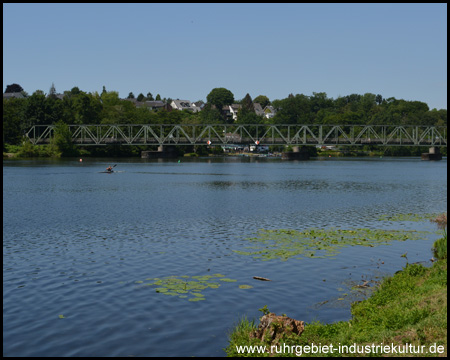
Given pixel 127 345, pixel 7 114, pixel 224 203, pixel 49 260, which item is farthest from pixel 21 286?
pixel 7 114

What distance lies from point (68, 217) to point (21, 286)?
23620mm

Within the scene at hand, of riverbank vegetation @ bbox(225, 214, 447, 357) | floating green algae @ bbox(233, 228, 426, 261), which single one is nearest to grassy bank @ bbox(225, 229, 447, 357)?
riverbank vegetation @ bbox(225, 214, 447, 357)

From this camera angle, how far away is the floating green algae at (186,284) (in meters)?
21.7

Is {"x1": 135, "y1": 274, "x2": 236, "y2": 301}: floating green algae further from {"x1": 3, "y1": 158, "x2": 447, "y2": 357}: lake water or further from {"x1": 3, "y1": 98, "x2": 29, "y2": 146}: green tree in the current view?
{"x1": 3, "y1": 98, "x2": 29, "y2": 146}: green tree

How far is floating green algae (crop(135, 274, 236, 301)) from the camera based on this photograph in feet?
71.1

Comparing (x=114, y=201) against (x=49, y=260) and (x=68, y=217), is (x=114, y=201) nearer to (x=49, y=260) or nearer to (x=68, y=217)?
(x=68, y=217)

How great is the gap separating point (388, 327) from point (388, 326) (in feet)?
0.17

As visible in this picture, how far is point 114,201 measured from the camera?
60219 millimetres

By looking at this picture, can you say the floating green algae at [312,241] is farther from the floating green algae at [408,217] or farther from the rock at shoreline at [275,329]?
the rock at shoreline at [275,329]

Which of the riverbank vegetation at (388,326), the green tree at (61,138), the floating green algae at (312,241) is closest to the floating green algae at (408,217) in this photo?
the floating green algae at (312,241)

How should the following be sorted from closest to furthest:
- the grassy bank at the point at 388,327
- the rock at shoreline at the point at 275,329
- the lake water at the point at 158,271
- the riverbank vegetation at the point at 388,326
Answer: the grassy bank at the point at 388,327 → the riverbank vegetation at the point at 388,326 → the rock at shoreline at the point at 275,329 → the lake water at the point at 158,271

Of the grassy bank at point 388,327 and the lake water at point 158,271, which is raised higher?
the grassy bank at point 388,327

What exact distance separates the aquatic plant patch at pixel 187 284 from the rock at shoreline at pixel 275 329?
222 inches

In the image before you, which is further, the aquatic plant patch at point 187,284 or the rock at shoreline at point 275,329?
the aquatic plant patch at point 187,284
